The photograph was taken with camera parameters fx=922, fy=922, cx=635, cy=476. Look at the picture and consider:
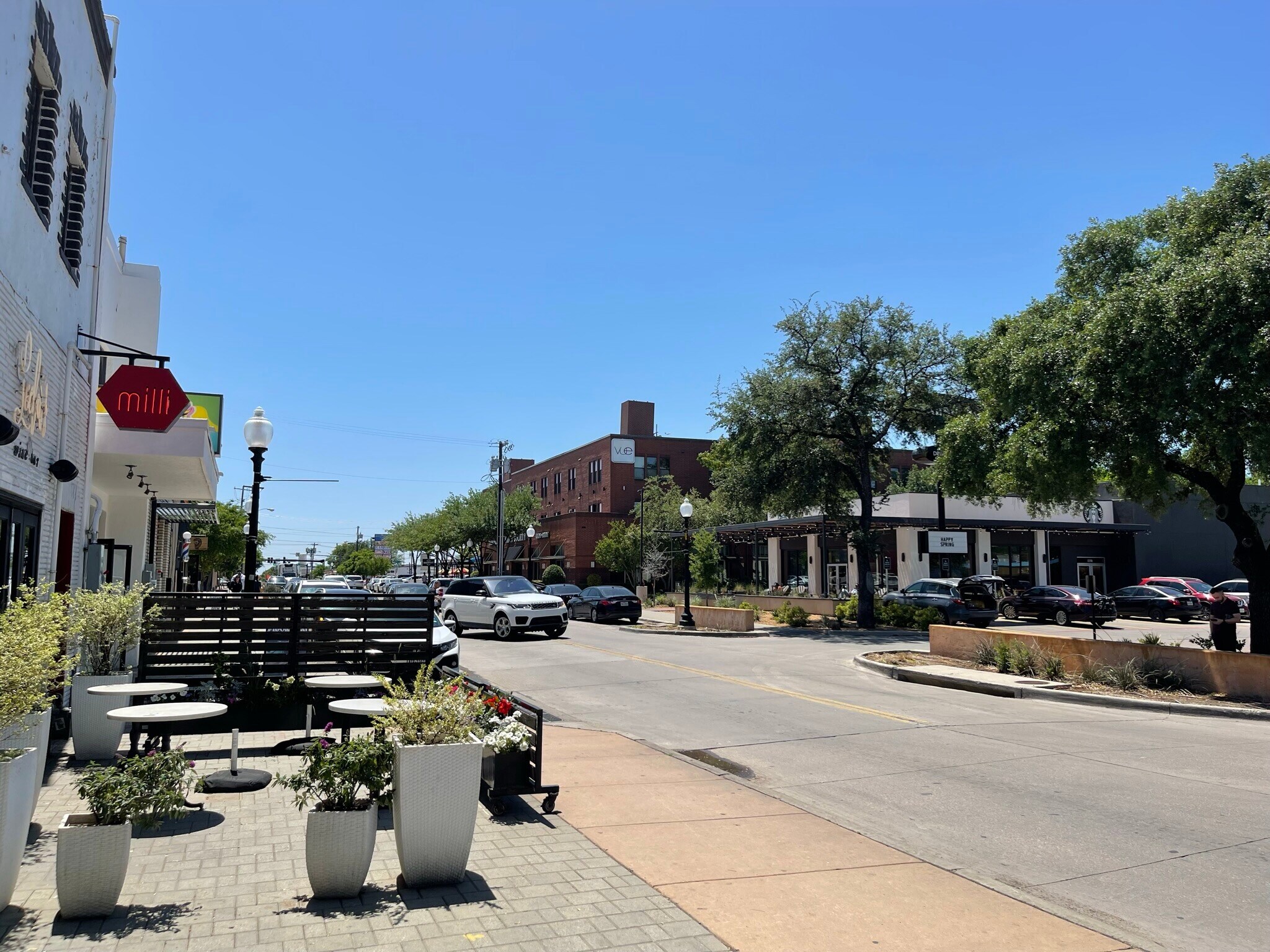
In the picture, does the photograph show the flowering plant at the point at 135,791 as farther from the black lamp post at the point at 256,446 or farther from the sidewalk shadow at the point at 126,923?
the black lamp post at the point at 256,446

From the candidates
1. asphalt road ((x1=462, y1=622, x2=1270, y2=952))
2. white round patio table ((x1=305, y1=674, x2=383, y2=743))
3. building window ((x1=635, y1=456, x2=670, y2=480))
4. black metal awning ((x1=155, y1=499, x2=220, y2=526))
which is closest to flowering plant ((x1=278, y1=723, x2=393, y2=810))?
white round patio table ((x1=305, y1=674, x2=383, y2=743))

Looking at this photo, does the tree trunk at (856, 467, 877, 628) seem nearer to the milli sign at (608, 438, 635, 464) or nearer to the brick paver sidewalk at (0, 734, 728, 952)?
the brick paver sidewalk at (0, 734, 728, 952)

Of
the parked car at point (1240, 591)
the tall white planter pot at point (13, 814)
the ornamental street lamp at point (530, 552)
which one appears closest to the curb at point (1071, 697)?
the tall white planter pot at point (13, 814)

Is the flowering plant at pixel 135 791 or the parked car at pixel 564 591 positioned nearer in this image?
the flowering plant at pixel 135 791

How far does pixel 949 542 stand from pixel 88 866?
139ft

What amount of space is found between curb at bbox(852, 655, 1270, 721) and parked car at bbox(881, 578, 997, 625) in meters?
13.3

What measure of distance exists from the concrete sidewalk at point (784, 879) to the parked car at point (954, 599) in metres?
24.8

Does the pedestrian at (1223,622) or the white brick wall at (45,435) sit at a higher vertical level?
the white brick wall at (45,435)

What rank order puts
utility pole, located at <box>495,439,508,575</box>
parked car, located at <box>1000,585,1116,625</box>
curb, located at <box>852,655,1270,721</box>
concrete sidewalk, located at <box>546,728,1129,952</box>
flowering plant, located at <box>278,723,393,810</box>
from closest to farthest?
concrete sidewalk, located at <box>546,728,1129,952</box> < flowering plant, located at <box>278,723,393,810</box> < curb, located at <box>852,655,1270,721</box> < parked car, located at <box>1000,585,1116,625</box> < utility pole, located at <box>495,439,508,575</box>

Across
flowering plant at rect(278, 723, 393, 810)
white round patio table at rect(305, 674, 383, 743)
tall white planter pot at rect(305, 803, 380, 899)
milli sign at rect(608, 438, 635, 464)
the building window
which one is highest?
milli sign at rect(608, 438, 635, 464)

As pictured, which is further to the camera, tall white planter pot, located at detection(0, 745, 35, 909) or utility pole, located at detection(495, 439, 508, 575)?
utility pole, located at detection(495, 439, 508, 575)

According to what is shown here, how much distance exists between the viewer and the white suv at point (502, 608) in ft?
86.5

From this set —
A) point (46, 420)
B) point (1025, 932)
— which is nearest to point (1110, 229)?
point (1025, 932)

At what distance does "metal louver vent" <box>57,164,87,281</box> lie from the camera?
10.6 meters
